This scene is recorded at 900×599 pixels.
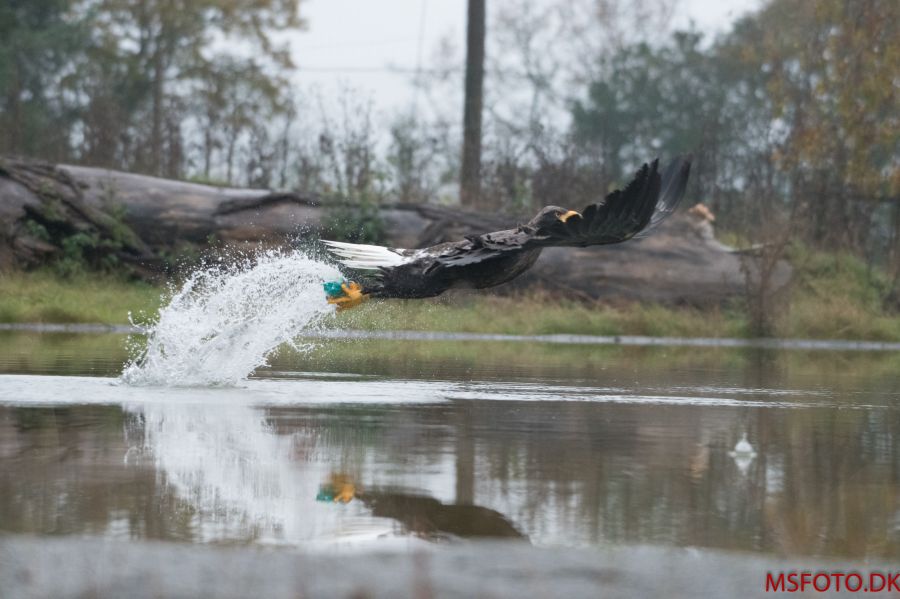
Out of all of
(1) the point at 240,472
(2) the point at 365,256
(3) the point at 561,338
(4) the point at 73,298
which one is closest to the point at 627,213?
(2) the point at 365,256

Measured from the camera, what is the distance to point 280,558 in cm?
547

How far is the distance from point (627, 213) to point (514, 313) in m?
11.9

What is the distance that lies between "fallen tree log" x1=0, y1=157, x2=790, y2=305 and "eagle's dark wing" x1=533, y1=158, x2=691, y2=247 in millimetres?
12381

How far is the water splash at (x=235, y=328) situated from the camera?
11977mm

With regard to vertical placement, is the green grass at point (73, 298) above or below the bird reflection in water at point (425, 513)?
above

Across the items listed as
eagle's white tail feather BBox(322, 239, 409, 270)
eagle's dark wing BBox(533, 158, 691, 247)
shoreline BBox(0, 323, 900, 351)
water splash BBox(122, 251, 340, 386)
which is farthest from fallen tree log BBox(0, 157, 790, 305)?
eagle's dark wing BBox(533, 158, 691, 247)

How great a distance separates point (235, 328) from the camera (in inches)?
480

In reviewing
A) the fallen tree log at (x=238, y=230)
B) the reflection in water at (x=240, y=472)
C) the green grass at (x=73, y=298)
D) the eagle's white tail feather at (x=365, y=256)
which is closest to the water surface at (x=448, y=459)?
the reflection in water at (x=240, y=472)

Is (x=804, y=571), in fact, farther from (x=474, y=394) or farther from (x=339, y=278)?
(x=339, y=278)

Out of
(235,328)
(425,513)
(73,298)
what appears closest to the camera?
(425,513)

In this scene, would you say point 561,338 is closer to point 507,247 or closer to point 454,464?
point 507,247

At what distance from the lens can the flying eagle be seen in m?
10.2

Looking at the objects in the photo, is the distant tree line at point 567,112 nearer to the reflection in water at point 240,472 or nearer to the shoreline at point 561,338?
the shoreline at point 561,338

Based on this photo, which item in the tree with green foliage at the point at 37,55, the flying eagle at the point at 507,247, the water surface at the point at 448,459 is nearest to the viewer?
the water surface at the point at 448,459
